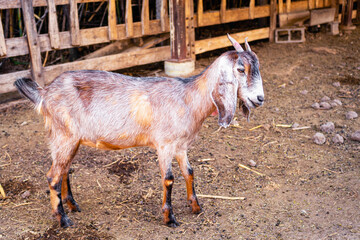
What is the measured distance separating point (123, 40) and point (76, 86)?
16.3 ft

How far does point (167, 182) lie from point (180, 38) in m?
4.96

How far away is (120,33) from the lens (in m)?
7.84

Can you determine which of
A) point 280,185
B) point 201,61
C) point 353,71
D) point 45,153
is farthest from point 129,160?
point 353,71

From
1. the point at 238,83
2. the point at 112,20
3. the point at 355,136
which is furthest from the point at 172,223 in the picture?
the point at 112,20

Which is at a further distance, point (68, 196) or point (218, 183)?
point (218, 183)

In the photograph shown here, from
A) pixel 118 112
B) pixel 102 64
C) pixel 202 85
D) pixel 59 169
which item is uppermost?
pixel 202 85

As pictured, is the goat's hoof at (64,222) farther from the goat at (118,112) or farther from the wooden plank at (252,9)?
the wooden plank at (252,9)

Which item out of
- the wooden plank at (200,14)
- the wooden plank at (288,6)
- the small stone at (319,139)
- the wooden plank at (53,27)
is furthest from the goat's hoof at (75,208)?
the wooden plank at (288,6)

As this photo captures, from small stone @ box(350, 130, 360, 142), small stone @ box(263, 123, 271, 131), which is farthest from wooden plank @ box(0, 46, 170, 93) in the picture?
small stone @ box(350, 130, 360, 142)

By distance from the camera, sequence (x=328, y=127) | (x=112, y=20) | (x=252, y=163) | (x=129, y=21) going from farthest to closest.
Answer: (x=129, y=21) → (x=112, y=20) → (x=328, y=127) → (x=252, y=163)

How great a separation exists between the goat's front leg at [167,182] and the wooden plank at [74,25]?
14.1ft

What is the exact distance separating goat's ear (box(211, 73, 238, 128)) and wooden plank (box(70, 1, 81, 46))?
176 inches

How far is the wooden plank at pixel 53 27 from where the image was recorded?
22.2ft

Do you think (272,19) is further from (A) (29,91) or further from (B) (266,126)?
(A) (29,91)
